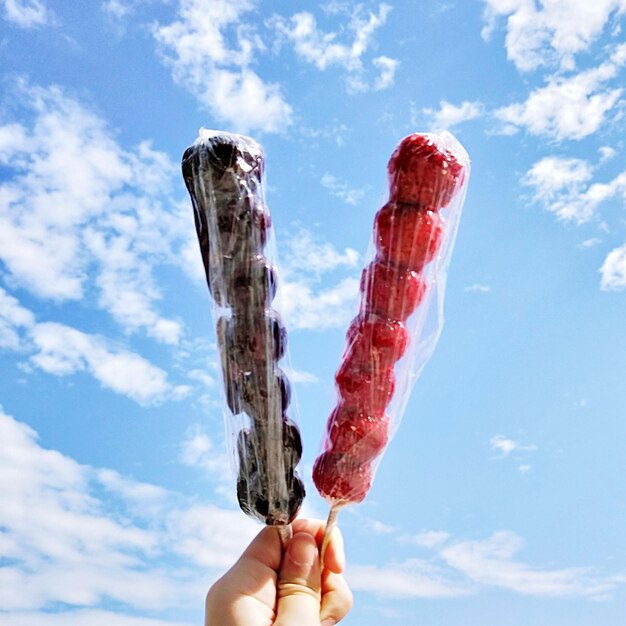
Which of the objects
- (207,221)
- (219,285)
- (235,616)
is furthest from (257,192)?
(235,616)

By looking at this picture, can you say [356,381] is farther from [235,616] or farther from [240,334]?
[235,616]

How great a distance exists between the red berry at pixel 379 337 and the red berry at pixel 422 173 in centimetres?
44

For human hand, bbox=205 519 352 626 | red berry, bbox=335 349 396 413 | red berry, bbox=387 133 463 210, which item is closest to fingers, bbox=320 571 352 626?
human hand, bbox=205 519 352 626

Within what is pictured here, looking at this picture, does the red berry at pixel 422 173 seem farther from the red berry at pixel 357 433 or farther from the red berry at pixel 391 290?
the red berry at pixel 357 433

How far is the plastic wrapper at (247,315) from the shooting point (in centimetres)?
243

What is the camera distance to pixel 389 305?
2498mm

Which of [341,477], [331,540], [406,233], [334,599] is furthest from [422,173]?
[334,599]

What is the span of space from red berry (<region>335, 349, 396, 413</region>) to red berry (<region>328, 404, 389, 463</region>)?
3 centimetres

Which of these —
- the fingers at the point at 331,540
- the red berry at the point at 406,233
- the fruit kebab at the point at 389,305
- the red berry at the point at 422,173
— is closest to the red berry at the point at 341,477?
the fruit kebab at the point at 389,305

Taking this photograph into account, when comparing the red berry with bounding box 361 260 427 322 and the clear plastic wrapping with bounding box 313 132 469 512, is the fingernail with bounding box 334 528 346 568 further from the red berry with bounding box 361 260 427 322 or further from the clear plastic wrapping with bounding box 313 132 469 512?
the red berry with bounding box 361 260 427 322

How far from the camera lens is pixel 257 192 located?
248cm

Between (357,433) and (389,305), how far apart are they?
47 cm

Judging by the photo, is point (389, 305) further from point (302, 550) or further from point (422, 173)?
point (302, 550)

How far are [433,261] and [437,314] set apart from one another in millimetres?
212
